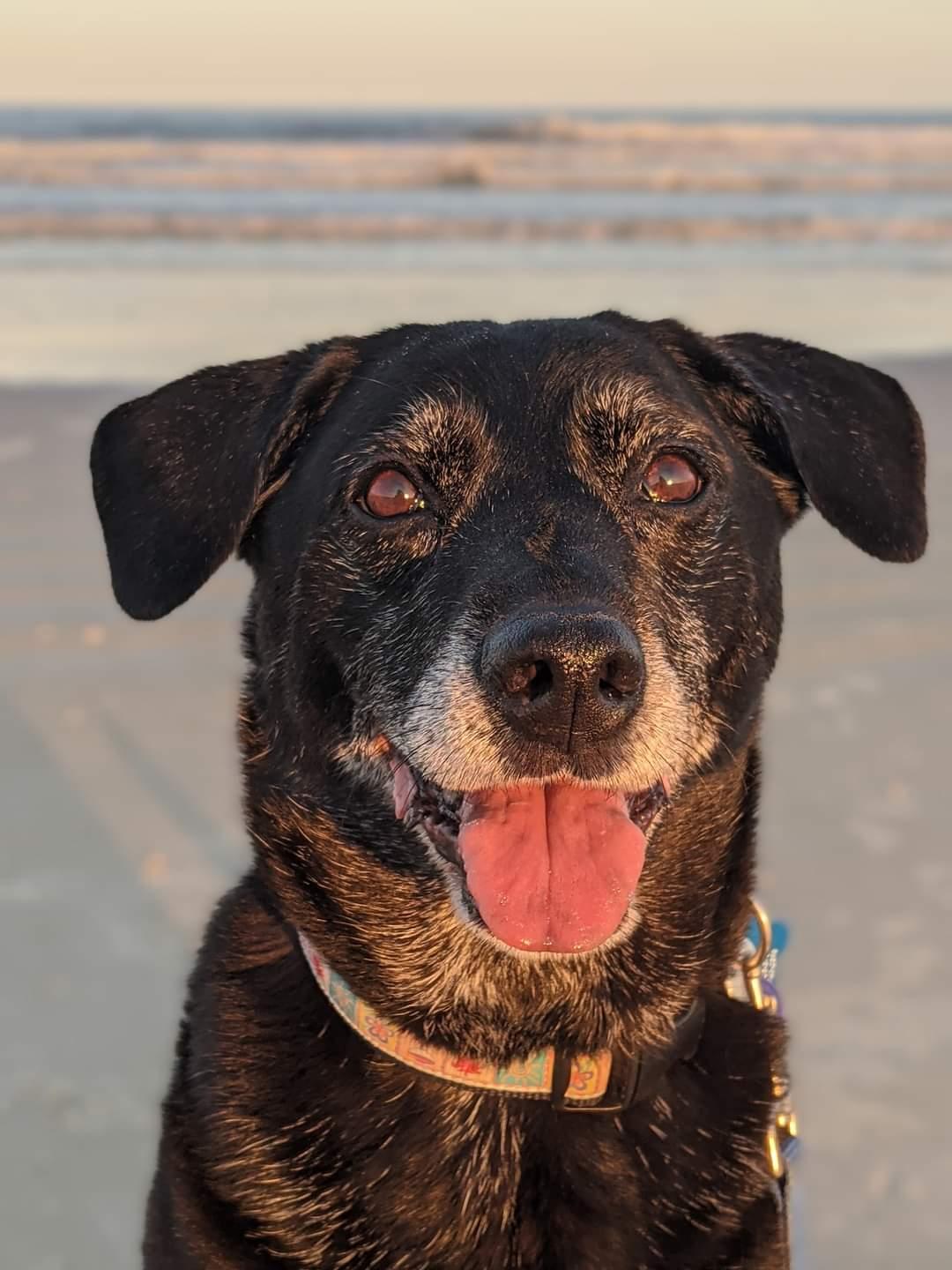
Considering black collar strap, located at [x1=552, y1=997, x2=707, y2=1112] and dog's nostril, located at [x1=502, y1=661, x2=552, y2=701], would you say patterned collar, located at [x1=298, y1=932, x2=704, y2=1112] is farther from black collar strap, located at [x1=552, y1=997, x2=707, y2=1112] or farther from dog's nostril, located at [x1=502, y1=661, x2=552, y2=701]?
dog's nostril, located at [x1=502, y1=661, x2=552, y2=701]

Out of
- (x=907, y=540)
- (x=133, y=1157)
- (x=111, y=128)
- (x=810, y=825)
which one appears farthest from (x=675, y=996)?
(x=111, y=128)

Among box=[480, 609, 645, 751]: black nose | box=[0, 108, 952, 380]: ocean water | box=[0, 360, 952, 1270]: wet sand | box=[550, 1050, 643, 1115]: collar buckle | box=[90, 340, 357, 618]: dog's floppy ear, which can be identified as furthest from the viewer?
box=[0, 108, 952, 380]: ocean water

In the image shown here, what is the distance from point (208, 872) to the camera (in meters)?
5.06

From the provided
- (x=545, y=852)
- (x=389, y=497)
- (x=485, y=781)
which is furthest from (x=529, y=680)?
(x=389, y=497)

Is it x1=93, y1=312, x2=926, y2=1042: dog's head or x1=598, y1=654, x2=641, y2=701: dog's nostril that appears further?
x1=93, y1=312, x2=926, y2=1042: dog's head

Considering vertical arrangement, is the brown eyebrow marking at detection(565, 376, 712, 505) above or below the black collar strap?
above

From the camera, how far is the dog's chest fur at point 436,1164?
261 centimetres

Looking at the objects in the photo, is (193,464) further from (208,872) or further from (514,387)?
(208,872)

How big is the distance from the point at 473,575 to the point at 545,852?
503mm

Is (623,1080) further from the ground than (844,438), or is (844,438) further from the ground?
(844,438)

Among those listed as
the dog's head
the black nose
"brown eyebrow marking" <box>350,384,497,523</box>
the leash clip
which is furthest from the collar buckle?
"brown eyebrow marking" <box>350,384,497,523</box>

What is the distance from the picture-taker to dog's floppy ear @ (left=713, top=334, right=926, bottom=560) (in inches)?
114

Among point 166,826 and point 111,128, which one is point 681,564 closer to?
point 166,826

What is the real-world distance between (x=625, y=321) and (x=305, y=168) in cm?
1997
